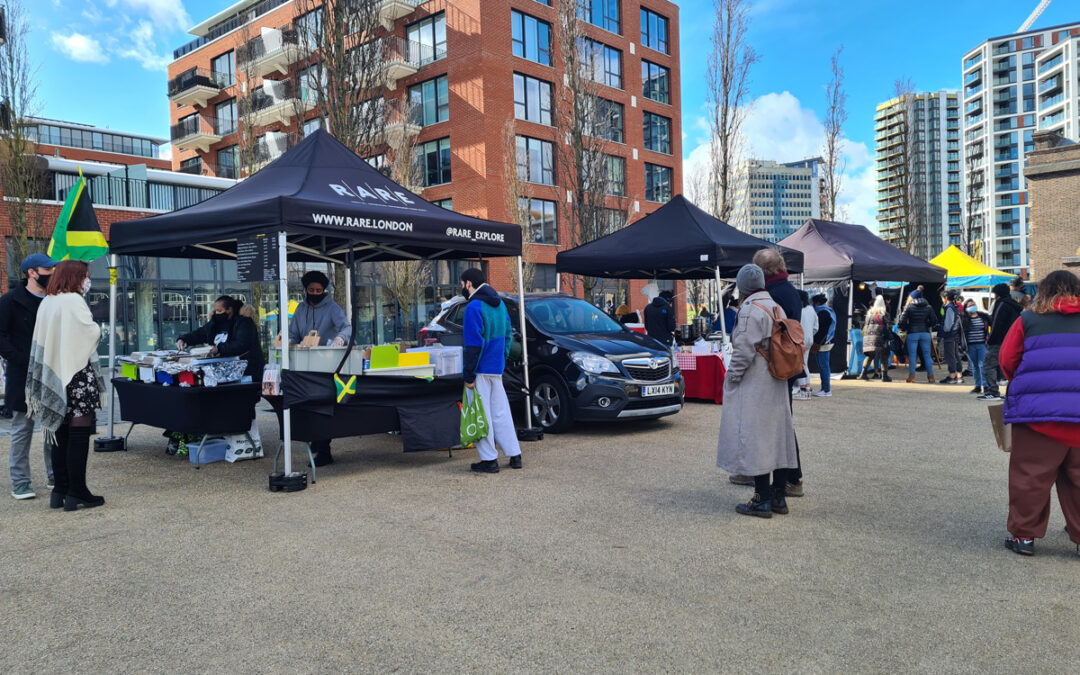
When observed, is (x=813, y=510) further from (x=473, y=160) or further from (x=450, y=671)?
(x=473, y=160)

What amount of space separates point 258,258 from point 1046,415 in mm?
6212

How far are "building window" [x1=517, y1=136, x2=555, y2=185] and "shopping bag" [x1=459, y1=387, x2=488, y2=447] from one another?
1042 inches

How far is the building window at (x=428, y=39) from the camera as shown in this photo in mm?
33375

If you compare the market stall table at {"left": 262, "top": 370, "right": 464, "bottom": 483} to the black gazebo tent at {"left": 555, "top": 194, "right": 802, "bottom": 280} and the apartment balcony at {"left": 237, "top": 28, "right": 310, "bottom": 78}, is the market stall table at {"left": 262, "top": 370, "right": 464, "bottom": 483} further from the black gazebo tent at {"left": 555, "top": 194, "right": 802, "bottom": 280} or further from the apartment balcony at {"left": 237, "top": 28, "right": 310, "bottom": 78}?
the apartment balcony at {"left": 237, "top": 28, "right": 310, "bottom": 78}

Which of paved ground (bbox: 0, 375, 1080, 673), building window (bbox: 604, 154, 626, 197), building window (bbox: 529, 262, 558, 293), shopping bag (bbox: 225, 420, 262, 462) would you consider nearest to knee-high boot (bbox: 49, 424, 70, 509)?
paved ground (bbox: 0, 375, 1080, 673)

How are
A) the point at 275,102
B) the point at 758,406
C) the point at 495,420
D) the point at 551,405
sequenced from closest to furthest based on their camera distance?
the point at 758,406 < the point at 495,420 < the point at 551,405 < the point at 275,102

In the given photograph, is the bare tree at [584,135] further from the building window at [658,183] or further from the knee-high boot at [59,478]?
the knee-high boot at [59,478]

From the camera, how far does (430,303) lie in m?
31.2

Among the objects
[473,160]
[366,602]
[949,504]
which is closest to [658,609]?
[366,602]

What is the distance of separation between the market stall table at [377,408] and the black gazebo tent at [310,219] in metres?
0.19

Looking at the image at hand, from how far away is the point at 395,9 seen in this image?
33594mm

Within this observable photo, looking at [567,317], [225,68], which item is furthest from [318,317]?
[225,68]

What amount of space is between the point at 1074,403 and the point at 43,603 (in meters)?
6.00

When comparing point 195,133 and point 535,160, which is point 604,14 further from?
point 195,133
